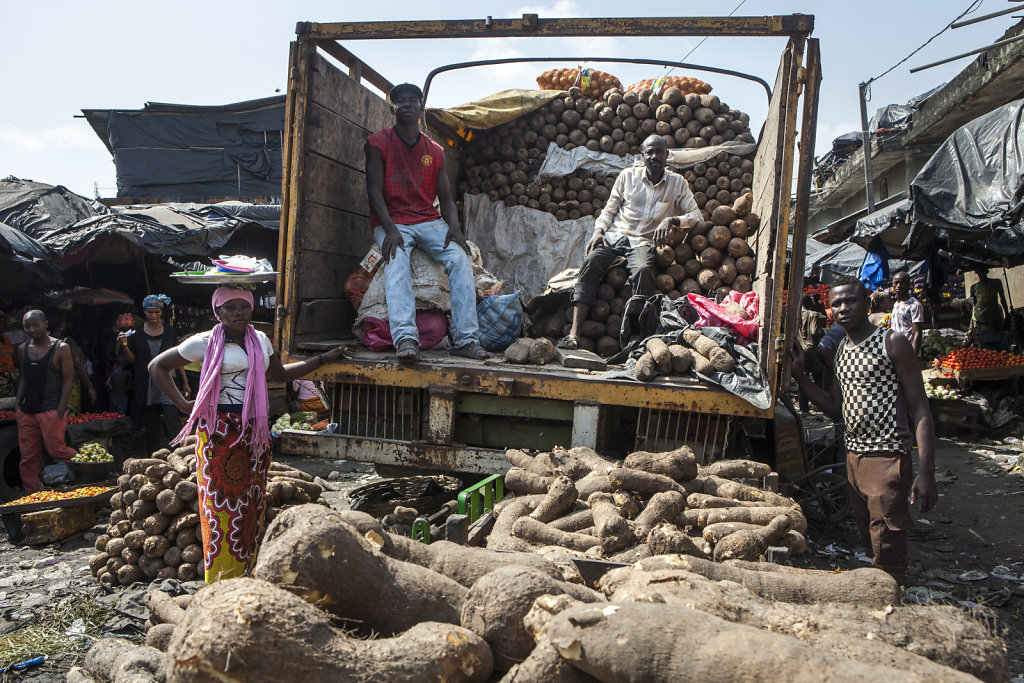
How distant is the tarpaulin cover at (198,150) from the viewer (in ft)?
59.4

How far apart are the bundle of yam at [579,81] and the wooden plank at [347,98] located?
11.5ft

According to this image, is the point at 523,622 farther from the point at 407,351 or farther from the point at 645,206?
the point at 645,206

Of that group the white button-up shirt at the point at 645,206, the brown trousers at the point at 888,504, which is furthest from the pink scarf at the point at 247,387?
the white button-up shirt at the point at 645,206

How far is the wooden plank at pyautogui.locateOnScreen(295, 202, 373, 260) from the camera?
16.3ft

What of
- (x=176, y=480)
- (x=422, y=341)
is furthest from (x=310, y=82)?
(x=176, y=480)

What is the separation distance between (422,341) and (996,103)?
12238mm

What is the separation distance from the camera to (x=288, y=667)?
65.7 inches

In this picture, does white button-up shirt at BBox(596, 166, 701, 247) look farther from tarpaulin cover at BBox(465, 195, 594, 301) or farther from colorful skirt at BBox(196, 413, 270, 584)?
colorful skirt at BBox(196, 413, 270, 584)

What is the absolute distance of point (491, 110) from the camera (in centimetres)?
816

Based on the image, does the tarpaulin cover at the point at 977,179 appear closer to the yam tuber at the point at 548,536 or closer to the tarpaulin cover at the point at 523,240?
the tarpaulin cover at the point at 523,240

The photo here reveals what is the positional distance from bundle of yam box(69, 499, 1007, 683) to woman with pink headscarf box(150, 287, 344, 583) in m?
1.09

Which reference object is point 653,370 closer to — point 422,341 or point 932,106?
point 422,341

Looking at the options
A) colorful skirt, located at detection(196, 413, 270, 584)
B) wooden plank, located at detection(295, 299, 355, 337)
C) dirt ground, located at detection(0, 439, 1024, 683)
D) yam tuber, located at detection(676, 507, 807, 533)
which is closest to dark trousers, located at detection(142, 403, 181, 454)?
dirt ground, located at detection(0, 439, 1024, 683)

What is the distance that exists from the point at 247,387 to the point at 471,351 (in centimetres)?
174
